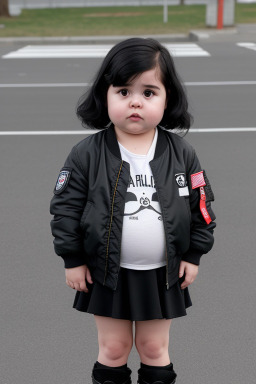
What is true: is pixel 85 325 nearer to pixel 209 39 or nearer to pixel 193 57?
pixel 193 57

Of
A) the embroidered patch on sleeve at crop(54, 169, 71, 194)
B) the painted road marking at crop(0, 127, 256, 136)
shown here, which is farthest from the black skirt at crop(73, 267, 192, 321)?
the painted road marking at crop(0, 127, 256, 136)

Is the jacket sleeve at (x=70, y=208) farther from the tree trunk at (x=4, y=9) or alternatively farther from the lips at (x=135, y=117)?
the tree trunk at (x=4, y=9)

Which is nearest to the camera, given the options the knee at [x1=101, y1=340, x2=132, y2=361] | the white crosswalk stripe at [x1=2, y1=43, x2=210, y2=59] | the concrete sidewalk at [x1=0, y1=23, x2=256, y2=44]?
the knee at [x1=101, y1=340, x2=132, y2=361]

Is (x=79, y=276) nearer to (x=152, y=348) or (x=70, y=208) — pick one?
(x=70, y=208)

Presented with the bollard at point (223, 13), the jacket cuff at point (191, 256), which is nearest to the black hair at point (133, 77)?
the jacket cuff at point (191, 256)

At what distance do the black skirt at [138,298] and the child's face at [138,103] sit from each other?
0.51 m

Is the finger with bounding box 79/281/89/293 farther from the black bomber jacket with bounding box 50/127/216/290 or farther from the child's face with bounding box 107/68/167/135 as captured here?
the child's face with bounding box 107/68/167/135

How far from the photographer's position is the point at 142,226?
2.54m

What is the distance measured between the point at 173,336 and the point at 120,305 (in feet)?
4.04

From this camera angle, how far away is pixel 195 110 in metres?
9.76

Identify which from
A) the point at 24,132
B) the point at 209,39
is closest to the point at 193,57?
the point at 209,39

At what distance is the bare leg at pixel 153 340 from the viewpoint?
2682 millimetres

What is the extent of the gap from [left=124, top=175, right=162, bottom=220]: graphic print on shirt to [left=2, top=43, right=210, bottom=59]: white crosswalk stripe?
12919mm

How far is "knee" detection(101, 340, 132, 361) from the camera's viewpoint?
8.89ft
